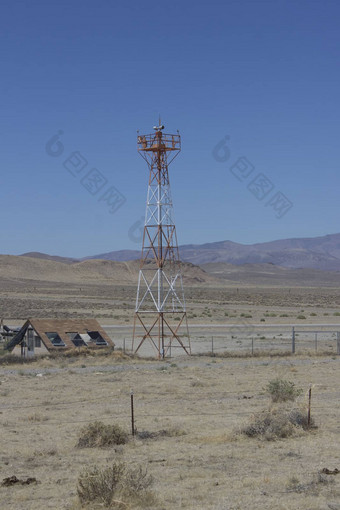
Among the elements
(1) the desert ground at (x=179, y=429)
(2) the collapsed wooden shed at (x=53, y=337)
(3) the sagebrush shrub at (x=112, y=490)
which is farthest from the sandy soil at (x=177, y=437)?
(2) the collapsed wooden shed at (x=53, y=337)

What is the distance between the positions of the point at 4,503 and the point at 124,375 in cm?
1692

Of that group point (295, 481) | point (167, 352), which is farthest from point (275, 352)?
point (295, 481)

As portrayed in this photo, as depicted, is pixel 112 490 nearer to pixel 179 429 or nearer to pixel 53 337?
pixel 179 429

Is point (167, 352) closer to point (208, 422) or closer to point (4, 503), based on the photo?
point (208, 422)

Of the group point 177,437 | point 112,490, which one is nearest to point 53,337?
point 177,437

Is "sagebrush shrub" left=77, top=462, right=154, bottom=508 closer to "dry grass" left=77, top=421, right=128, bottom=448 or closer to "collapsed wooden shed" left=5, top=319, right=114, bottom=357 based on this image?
"dry grass" left=77, top=421, right=128, bottom=448

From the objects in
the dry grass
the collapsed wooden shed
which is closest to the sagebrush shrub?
the dry grass

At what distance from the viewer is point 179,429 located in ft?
54.4

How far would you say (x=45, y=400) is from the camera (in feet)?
70.9

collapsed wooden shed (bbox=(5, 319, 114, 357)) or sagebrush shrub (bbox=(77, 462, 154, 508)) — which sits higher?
collapsed wooden shed (bbox=(5, 319, 114, 357))

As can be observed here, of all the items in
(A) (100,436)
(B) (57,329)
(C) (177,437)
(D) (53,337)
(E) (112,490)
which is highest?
(B) (57,329)

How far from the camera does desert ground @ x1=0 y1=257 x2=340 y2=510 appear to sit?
11195 millimetres

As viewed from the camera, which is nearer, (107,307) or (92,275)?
(107,307)

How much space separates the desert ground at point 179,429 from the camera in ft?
36.7
